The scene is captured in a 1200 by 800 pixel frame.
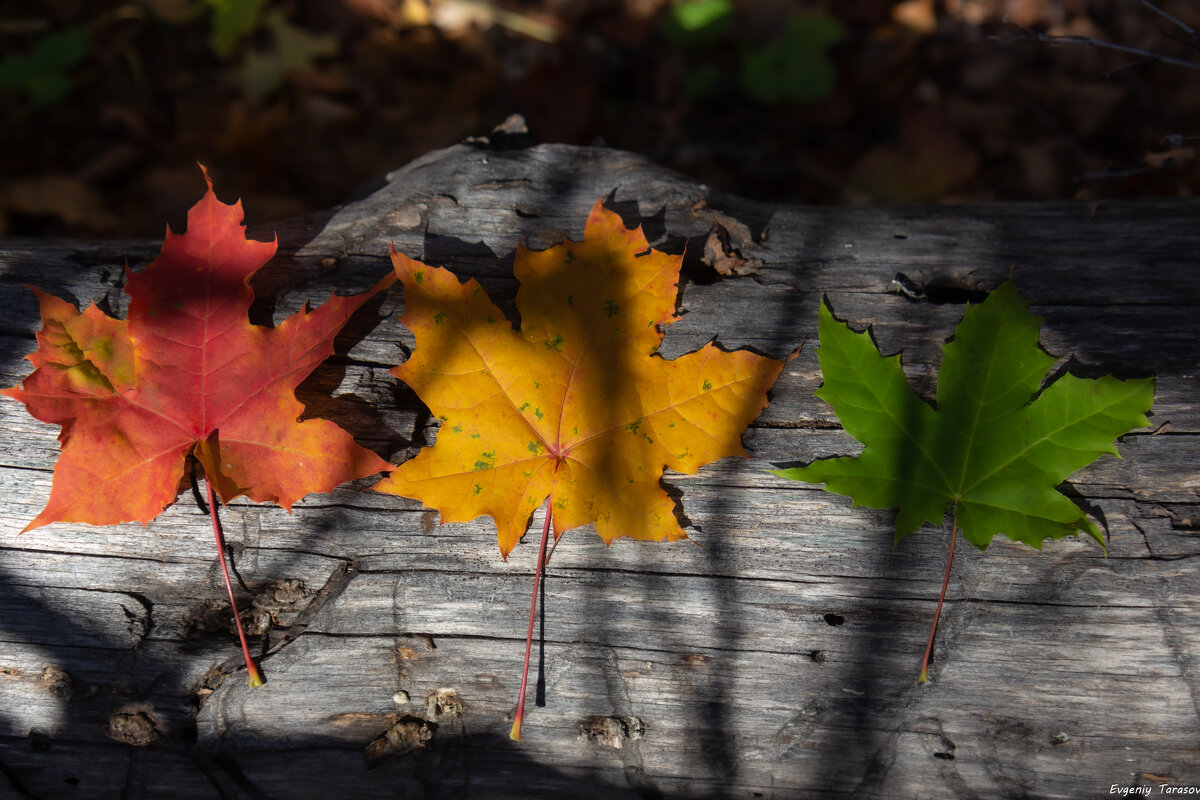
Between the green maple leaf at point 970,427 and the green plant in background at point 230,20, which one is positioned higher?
the green plant in background at point 230,20

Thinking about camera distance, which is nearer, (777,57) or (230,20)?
(777,57)

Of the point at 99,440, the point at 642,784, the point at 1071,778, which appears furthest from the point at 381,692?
the point at 1071,778

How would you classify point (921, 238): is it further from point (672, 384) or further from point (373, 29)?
point (373, 29)

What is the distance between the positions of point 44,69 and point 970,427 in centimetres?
408

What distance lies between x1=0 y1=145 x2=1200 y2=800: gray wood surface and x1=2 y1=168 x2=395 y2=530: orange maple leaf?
169 millimetres

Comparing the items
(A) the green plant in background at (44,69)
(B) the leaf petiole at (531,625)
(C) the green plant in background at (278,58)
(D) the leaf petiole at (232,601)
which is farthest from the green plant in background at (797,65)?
(A) the green plant in background at (44,69)

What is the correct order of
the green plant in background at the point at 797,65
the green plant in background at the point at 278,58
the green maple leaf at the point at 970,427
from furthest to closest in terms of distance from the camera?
the green plant in background at the point at 278,58, the green plant in background at the point at 797,65, the green maple leaf at the point at 970,427

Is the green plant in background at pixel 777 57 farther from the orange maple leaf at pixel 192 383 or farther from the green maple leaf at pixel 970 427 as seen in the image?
the orange maple leaf at pixel 192 383

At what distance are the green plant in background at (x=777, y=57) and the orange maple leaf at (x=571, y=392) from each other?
205cm

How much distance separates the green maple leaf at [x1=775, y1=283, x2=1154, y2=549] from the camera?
1.49 m

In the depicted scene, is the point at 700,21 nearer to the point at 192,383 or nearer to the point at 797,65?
the point at 797,65

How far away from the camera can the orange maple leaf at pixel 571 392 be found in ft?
4.95

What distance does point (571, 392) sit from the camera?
1.56 m

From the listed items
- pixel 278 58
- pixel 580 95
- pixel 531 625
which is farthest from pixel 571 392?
pixel 278 58
